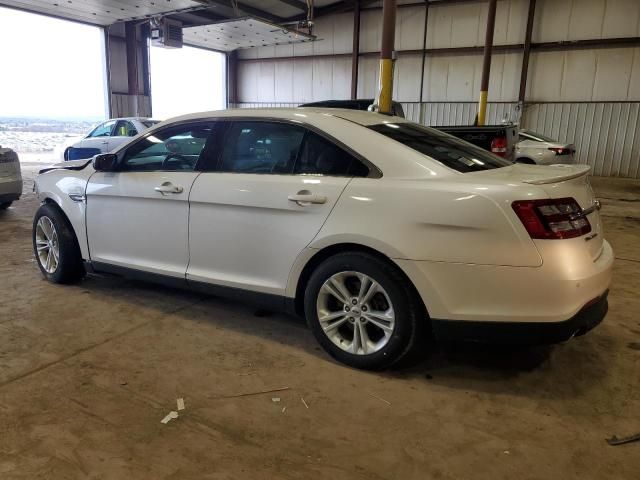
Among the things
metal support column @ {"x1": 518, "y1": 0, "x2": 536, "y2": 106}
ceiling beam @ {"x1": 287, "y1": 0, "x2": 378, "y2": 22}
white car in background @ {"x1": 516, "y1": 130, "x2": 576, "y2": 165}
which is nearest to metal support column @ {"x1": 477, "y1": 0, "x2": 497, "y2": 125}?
white car in background @ {"x1": 516, "y1": 130, "x2": 576, "y2": 165}

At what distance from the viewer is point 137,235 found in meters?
3.74

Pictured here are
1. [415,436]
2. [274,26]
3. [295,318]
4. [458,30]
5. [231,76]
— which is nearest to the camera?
[415,436]

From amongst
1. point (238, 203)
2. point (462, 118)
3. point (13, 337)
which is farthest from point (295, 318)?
point (462, 118)

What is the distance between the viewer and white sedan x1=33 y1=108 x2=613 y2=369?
2406 mm

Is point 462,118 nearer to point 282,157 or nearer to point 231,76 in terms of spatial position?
point 231,76

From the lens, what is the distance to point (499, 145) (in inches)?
295

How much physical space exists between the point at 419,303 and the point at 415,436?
0.69 meters

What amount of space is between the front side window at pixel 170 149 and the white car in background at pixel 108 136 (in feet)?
24.7

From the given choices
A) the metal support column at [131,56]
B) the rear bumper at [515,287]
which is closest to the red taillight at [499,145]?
the rear bumper at [515,287]

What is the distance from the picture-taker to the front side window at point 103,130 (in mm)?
11625

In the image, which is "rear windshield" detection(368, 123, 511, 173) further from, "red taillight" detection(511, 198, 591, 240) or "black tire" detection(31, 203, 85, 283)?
"black tire" detection(31, 203, 85, 283)

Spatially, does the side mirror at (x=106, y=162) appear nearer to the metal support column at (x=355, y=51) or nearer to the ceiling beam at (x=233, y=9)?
the ceiling beam at (x=233, y=9)

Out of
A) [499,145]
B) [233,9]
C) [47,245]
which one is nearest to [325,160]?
[47,245]

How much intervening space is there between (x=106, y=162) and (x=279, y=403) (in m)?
2.40
